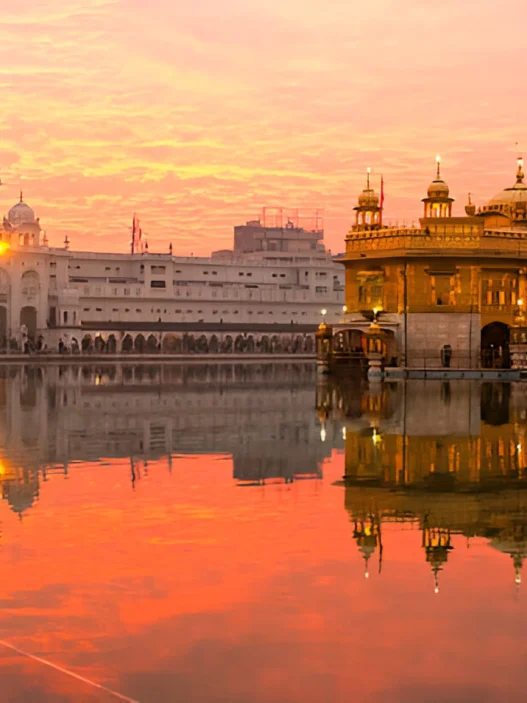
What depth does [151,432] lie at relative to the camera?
930 inches

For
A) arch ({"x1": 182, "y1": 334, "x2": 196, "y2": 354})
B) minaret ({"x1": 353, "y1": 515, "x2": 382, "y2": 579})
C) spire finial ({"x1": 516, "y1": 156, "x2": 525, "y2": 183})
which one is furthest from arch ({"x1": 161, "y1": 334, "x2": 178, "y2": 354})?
minaret ({"x1": 353, "y1": 515, "x2": 382, "y2": 579})

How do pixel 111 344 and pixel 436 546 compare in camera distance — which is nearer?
pixel 436 546

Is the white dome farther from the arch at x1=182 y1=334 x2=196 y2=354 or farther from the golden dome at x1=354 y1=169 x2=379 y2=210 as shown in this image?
the golden dome at x1=354 y1=169 x2=379 y2=210

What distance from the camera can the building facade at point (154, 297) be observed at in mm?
116562

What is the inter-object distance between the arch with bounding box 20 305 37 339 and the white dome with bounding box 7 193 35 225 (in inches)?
319

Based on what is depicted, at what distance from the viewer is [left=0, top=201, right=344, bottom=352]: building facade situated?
116562 millimetres

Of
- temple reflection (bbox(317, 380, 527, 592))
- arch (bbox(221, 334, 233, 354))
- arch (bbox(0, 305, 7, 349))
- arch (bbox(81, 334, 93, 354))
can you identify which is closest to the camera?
temple reflection (bbox(317, 380, 527, 592))

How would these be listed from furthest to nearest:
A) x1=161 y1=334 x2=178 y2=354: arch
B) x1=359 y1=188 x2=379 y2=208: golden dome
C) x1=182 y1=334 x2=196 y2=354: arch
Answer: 1. x1=161 y1=334 x2=178 y2=354: arch
2. x1=182 y1=334 x2=196 y2=354: arch
3. x1=359 y1=188 x2=379 y2=208: golden dome

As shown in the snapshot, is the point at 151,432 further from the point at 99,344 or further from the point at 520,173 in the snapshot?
the point at 99,344

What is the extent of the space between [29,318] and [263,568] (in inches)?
4442

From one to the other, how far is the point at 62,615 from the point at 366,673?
2.30m

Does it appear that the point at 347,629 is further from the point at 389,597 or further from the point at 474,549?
the point at 474,549

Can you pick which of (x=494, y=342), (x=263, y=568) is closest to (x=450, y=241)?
(x=494, y=342)

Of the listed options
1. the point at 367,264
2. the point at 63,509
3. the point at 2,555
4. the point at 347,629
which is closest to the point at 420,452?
the point at 63,509
